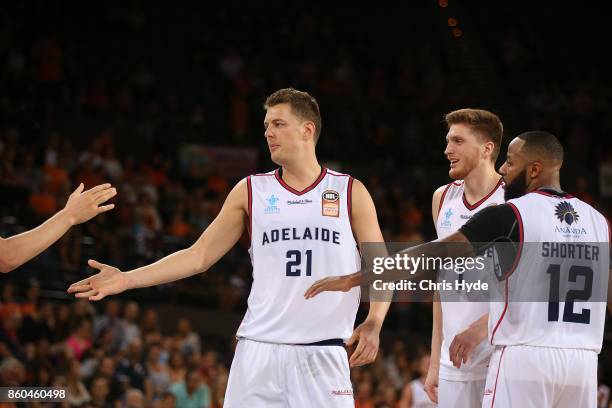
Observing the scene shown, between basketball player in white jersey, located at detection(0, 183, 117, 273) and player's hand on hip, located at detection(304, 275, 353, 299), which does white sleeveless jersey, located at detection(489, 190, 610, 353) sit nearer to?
player's hand on hip, located at detection(304, 275, 353, 299)

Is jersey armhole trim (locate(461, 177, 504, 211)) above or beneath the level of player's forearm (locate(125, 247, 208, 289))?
above

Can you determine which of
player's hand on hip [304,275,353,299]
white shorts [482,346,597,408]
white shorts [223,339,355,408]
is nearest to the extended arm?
white shorts [223,339,355,408]

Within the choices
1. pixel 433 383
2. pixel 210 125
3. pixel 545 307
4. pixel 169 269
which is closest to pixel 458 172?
pixel 433 383

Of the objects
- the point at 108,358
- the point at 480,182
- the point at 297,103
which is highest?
the point at 297,103

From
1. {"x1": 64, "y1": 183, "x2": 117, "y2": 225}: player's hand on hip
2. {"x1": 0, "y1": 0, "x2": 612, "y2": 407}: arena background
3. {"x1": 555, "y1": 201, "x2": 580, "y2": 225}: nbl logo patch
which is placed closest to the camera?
{"x1": 555, "y1": 201, "x2": 580, "y2": 225}: nbl logo patch

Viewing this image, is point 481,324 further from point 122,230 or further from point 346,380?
point 122,230

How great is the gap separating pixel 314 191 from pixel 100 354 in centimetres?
618

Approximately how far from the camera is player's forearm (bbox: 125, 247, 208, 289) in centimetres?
653

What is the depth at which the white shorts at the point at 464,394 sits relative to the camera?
7.09 metres

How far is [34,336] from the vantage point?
1206cm

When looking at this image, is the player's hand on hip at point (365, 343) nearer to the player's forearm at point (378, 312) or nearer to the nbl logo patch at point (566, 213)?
the player's forearm at point (378, 312)

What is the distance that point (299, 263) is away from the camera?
6.52m

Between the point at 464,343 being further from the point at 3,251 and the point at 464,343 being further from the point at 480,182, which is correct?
the point at 3,251

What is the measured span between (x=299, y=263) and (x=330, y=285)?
65cm
